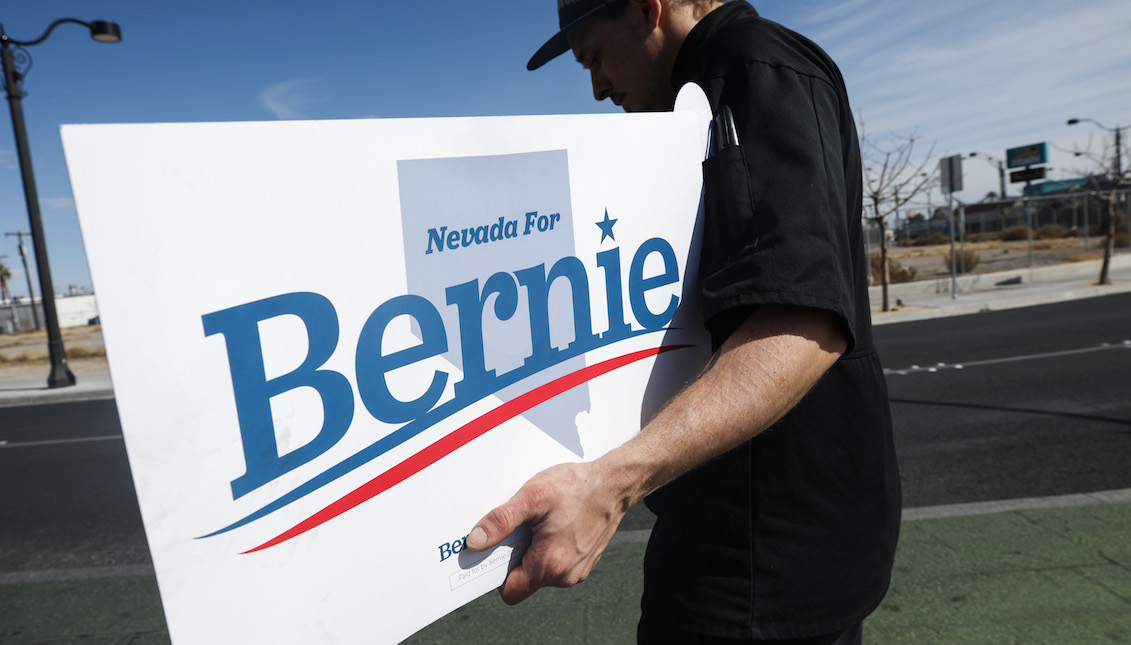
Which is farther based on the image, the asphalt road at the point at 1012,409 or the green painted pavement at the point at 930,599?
the asphalt road at the point at 1012,409

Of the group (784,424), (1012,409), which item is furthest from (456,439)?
(1012,409)

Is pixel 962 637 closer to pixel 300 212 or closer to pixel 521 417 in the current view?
pixel 521 417

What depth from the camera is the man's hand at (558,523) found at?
102 cm

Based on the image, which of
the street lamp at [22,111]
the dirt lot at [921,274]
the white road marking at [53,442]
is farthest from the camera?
the dirt lot at [921,274]

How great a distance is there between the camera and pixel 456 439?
1.06 m

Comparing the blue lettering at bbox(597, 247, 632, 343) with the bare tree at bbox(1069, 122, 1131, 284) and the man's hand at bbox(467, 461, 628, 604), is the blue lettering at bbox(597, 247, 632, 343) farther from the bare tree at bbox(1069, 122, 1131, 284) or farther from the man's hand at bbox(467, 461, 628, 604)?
the bare tree at bbox(1069, 122, 1131, 284)

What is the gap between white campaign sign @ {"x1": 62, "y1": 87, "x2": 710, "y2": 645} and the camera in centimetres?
82

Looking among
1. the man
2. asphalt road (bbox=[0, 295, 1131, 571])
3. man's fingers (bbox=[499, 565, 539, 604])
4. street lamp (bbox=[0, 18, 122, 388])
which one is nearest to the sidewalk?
asphalt road (bbox=[0, 295, 1131, 571])

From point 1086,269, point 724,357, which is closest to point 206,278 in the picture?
point 724,357

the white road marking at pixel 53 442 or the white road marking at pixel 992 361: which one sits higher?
the white road marking at pixel 53 442

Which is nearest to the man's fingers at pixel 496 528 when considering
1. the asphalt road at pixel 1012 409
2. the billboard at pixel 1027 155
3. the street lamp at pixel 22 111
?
the asphalt road at pixel 1012 409

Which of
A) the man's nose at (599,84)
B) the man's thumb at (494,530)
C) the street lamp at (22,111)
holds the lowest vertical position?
the man's thumb at (494,530)

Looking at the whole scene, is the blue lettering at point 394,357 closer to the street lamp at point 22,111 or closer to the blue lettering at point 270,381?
the blue lettering at point 270,381

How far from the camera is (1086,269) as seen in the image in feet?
65.6
